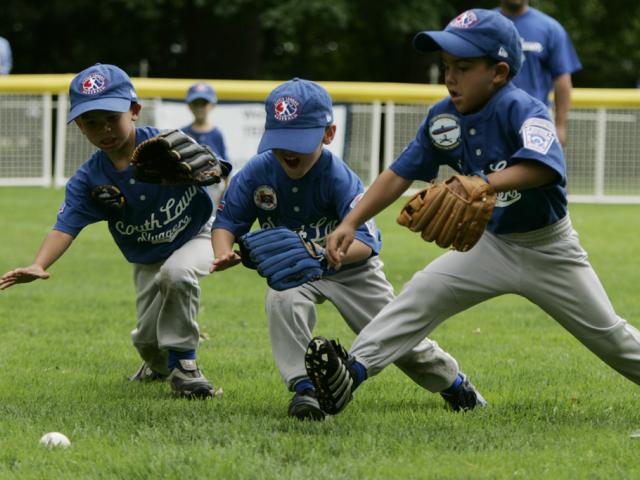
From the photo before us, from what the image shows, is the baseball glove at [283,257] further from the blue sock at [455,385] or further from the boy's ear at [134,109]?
the boy's ear at [134,109]

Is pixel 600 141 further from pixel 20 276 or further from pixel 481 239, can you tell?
pixel 20 276

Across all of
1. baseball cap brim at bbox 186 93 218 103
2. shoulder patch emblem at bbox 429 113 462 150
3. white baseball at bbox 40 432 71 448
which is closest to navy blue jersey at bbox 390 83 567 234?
shoulder patch emblem at bbox 429 113 462 150

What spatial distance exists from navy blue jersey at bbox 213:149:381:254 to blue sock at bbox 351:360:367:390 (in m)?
0.59

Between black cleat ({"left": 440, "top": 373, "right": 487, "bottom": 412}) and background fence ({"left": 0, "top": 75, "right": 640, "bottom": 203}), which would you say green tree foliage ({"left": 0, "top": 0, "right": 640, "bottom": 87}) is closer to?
background fence ({"left": 0, "top": 75, "right": 640, "bottom": 203})

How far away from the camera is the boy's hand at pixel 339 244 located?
15.9ft

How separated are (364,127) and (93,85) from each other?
13.6 m

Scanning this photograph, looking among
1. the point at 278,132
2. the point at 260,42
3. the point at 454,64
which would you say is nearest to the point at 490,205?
the point at 454,64

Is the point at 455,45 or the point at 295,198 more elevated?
the point at 455,45

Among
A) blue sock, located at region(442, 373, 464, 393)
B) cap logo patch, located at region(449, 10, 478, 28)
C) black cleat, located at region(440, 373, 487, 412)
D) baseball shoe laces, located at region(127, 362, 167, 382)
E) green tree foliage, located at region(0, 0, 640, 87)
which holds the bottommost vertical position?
baseball shoe laces, located at region(127, 362, 167, 382)

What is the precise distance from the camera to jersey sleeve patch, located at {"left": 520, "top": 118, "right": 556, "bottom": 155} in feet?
14.6

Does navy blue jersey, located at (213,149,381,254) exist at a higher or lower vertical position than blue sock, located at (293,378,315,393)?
higher

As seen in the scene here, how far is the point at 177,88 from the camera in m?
18.8

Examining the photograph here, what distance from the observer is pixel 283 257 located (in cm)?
490

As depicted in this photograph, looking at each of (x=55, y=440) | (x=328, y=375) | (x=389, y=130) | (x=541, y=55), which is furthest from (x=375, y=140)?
(x=55, y=440)
